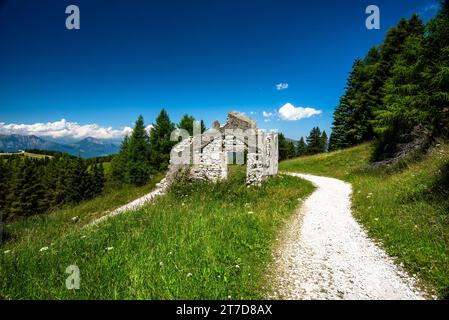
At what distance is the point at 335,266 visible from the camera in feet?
19.6

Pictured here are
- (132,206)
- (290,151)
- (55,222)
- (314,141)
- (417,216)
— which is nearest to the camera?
(417,216)

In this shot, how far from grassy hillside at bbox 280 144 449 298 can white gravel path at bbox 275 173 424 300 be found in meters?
0.42

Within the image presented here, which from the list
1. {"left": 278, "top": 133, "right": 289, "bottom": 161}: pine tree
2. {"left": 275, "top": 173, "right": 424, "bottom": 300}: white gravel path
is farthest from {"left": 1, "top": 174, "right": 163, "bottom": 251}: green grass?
{"left": 278, "top": 133, "right": 289, "bottom": 161}: pine tree

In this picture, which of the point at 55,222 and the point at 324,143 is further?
the point at 324,143

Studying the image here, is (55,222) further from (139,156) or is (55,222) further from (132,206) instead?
(139,156)

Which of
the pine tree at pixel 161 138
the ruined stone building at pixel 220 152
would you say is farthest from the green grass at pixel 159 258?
the pine tree at pixel 161 138

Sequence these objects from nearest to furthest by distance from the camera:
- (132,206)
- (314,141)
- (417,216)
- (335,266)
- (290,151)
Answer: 1. (335,266)
2. (417,216)
3. (132,206)
4. (314,141)
5. (290,151)

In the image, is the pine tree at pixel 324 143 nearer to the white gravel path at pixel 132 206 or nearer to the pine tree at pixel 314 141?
the pine tree at pixel 314 141

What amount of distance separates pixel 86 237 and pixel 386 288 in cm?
809

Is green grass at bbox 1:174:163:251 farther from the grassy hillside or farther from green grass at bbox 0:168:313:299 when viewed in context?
the grassy hillside

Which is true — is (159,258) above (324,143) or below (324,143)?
below

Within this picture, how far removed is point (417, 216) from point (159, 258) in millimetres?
8270

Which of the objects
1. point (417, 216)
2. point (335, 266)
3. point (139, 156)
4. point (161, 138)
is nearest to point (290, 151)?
point (161, 138)

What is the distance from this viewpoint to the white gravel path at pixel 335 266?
4.86 metres
